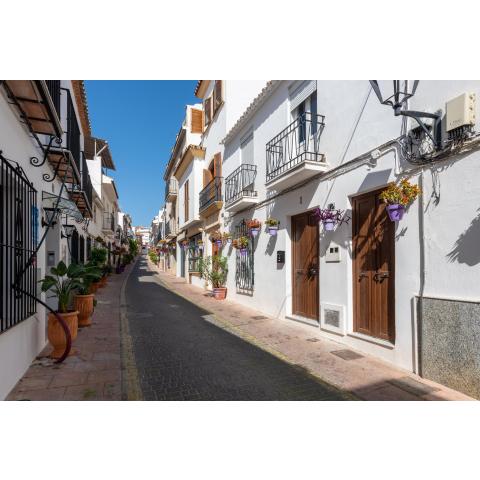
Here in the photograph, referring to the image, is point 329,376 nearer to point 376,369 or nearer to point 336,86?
point 376,369

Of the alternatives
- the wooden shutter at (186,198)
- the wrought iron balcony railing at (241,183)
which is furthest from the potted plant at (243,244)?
the wooden shutter at (186,198)

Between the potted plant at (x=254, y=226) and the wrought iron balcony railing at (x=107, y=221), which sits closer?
the potted plant at (x=254, y=226)

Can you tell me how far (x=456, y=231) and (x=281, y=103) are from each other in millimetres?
A: 5579

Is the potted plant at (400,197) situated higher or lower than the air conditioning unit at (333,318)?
higher

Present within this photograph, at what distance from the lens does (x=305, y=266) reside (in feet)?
23.3

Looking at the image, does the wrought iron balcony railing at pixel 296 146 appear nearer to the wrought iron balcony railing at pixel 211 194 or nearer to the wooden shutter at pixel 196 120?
the wrought iron balcony railing at pixel 211 194

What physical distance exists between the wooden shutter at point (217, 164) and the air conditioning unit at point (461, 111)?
9469 millimetres

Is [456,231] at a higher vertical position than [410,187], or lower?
lower

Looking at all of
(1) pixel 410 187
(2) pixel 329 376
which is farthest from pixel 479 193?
(2) pixel 329 376

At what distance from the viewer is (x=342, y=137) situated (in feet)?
18.7

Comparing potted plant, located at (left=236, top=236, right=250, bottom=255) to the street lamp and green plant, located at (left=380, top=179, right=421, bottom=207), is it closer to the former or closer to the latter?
green plant, located at (left=380, top=179, right=421, bottom=207)

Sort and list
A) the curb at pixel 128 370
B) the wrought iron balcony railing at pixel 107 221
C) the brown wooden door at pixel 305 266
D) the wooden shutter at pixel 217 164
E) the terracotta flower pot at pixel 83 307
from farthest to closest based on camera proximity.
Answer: the wrought iron balcony railing at pixel 107 221
the wooden shutter at pixel 217 164
the terracotta flower pot at pixel 83 307
the brown wooden door at pixel 305 266
the curb at pixel 128 370

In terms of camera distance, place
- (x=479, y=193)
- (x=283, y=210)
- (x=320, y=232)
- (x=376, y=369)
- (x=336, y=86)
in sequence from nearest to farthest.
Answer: (x=479, y=193) < (x=376, y=369) < (x=336, y=86) < (x=320, y=232) < (x=283, y=210)

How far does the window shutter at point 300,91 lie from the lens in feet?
22.1
